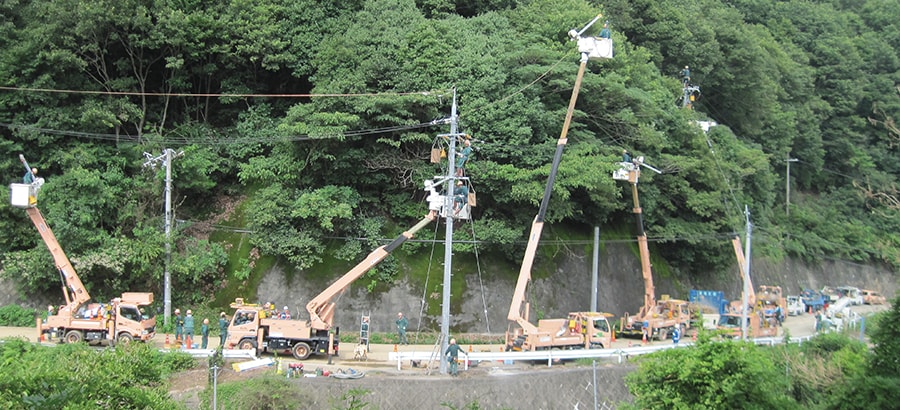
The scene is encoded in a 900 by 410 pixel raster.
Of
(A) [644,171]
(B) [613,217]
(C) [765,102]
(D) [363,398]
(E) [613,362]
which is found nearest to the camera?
(D) [363,398]

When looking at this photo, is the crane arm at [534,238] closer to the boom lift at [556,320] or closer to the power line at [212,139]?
the boom lift at [556,320]

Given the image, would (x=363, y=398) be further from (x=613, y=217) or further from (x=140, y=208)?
(x=613, y=217)

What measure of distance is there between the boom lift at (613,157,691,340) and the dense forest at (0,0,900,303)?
0.88 meters

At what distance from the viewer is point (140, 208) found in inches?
1207

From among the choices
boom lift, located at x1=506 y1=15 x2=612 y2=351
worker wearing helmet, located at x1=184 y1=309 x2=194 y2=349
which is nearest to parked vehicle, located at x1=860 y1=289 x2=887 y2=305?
boom lift, located at x1=506 y1=15 x2=612 y2=351

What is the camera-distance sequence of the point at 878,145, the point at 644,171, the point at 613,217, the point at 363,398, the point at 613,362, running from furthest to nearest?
the point at 878,145
the point at 613,217
the point at 644,171
the point at 613,362
the point at 363,398

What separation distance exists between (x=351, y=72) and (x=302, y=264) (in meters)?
8.59

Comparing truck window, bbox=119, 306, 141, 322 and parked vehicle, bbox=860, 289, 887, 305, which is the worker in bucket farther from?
parked vehicle, bbox=860, 289, 887, 305

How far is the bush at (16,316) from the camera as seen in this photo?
27953mm

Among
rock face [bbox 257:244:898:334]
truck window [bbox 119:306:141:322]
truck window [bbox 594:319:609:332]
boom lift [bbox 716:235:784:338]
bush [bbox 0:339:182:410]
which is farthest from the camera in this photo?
boom lift [bbox 716:235:784:338]

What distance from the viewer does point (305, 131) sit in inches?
1153

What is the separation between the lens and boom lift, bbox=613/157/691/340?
3023cm

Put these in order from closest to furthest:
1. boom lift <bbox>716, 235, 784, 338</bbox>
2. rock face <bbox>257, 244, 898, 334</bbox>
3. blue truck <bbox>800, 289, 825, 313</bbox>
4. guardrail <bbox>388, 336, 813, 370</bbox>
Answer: guardrail <bbox>388, 336, 813, 370</bbox>, rock face <bbox>257, 244, 898, 334</bbox>, boom lift <bbox>716, 235, 784, 338</bbox>, blue truck <bbox>800, 289, 825, 313</bbox>

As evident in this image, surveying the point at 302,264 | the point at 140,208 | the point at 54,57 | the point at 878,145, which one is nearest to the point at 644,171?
the point at 302,264
